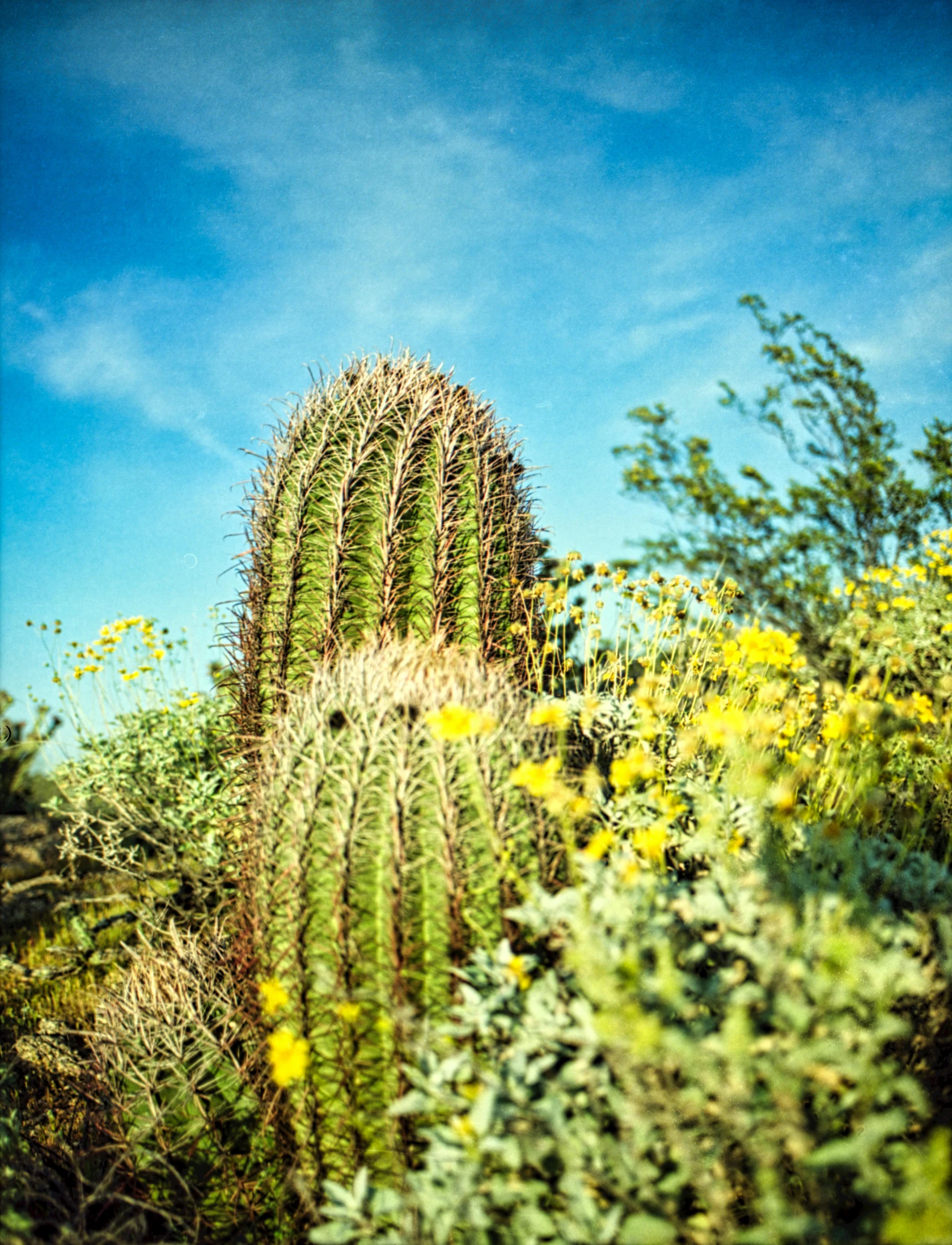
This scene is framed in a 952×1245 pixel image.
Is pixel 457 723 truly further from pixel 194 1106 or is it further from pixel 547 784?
pixel 194 1106

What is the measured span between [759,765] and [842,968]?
0.43m

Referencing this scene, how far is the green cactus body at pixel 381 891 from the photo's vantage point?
1.97 m

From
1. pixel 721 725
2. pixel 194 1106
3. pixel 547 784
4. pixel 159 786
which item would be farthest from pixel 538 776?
pixel 159 786

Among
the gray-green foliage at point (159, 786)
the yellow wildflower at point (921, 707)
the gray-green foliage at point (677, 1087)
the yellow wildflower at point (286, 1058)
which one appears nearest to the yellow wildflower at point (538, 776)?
the gray-green foliage at point (677, 1087)

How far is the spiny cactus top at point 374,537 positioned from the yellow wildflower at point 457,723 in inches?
53.2

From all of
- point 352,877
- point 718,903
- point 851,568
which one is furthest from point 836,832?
point 851,568

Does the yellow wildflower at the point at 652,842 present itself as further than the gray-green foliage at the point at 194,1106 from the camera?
No

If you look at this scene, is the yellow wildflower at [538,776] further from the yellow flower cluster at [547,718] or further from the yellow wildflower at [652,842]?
the yellow wildflower at [652,842]

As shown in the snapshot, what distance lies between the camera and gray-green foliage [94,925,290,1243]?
213cm

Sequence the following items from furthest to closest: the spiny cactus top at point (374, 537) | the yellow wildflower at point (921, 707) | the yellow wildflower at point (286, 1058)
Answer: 1. the spiny cactus top at point (374, 537)
2. the yellow wildflower at point (921, 707)
3. the yellow wildflower at point (286, 1058)

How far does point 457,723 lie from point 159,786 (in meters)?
3.73

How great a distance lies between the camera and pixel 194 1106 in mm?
2291

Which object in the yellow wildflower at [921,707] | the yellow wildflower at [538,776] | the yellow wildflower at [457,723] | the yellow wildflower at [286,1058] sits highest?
the yellow wildflower at [921,707]

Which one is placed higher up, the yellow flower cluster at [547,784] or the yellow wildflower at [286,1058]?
the yellow flower cluster at [547,784]
